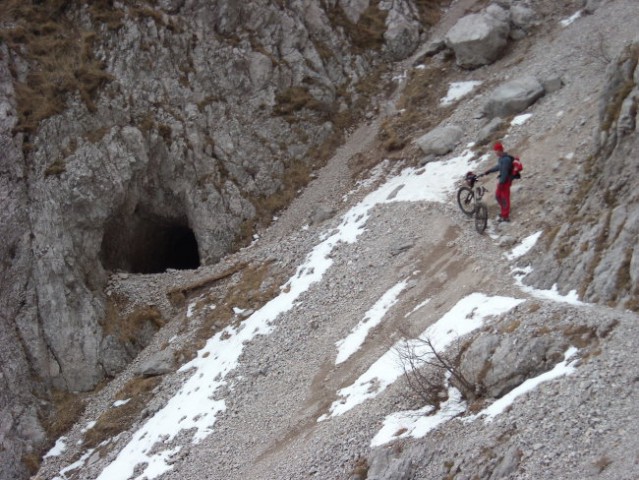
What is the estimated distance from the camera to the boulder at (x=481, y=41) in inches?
1276

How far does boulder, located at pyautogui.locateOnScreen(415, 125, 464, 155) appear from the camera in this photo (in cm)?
2675

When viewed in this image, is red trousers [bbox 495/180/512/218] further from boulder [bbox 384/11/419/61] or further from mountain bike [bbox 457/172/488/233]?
boulder [bbox 384/11/419/61]

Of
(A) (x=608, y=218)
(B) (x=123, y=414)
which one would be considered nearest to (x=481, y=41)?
(A) (x=608, y=218)

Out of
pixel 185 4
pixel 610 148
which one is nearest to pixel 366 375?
pixel 610 148

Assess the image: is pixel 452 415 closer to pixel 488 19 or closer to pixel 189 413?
pixel 189 413

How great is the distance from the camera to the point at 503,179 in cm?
1905

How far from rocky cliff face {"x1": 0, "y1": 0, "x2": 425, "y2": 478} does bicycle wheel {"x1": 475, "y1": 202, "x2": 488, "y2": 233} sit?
47.2 feet

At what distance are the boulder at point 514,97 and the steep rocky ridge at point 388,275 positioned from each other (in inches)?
31.7

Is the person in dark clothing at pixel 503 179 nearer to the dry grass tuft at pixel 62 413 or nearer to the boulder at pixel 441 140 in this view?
the boulder at pixel 441 140

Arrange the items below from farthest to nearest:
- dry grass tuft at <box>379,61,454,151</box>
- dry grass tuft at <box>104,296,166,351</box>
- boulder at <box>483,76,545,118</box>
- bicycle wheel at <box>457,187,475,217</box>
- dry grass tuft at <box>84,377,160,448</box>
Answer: dry grass tuft at <box>379,61,454,151</box> → dry grass tuft at <box>104,296,166,351</box> → boulder at <box>483,76,545,118</box> → dry grass tuft at <box>84,377,160,448</box> → bicycle wheel at <box>457,187,475,217</box>

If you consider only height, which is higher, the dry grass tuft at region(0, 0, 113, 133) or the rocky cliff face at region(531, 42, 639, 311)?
the dry grass tuft at region(0, 0, 113, 133)

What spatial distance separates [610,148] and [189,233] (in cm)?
2440

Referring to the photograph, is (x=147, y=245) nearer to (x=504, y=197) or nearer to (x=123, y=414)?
(x=123, y=414)

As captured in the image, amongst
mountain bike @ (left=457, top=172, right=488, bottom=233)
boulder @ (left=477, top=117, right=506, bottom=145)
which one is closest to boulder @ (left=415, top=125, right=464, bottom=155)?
boulder @ (left=477, top=117, right=506, bottom=145)
